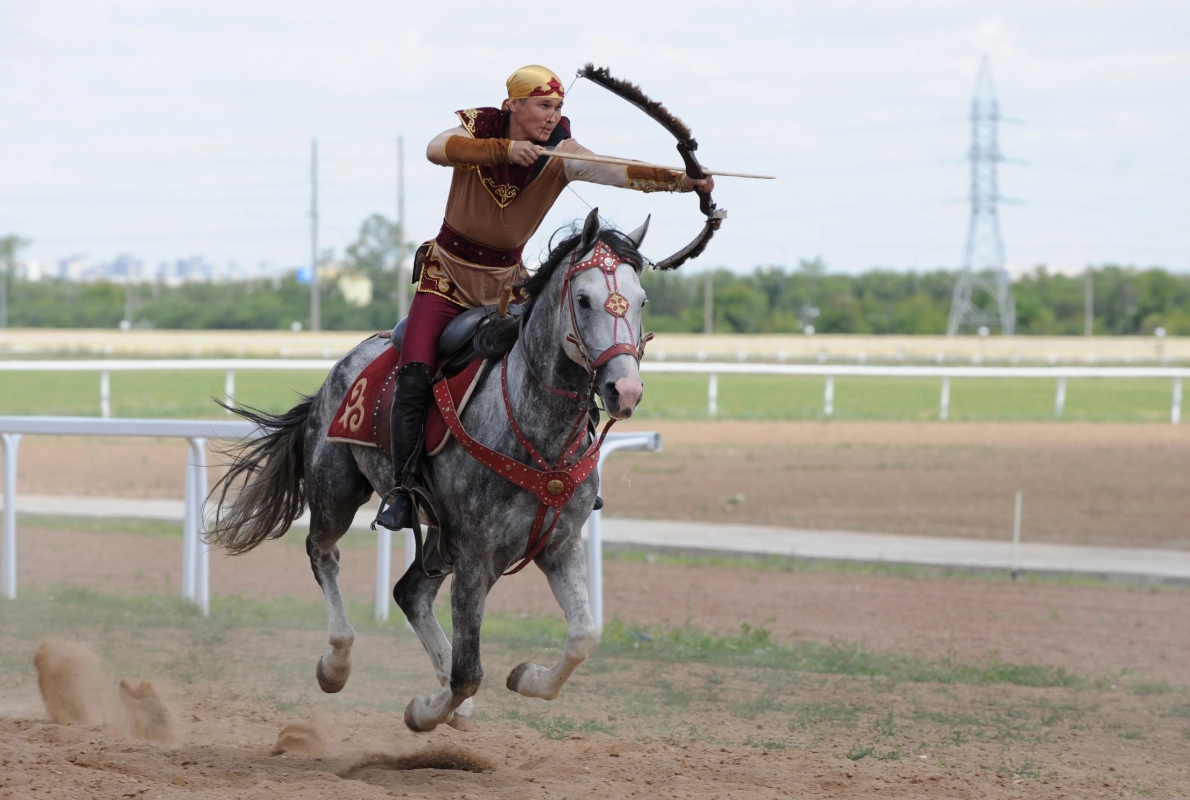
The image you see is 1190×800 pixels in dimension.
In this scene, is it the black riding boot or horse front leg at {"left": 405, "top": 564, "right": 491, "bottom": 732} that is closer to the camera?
horse front leg at {"left": 405, "top": 564, "right": 491, "bottom": 732}

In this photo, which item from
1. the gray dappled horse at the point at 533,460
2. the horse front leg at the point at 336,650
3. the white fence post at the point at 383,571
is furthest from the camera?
the white fence post at the point at 383,571

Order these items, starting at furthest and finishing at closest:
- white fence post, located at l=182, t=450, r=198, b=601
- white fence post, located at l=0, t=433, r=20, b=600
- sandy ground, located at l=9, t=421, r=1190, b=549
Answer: sandy ground, located at l=9, t=421, r=1190, b=549 < white fence post, located at l=0, t=433, r=20, b=600 < white fence post, located at l=182, t=450, r=198, b=601

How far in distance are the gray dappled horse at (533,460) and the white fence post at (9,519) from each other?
400cm

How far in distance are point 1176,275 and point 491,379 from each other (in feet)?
238

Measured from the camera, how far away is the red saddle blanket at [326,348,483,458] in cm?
528

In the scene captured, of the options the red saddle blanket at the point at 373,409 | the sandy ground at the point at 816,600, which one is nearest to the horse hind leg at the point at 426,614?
the red saddle blanket at the point at 373,409

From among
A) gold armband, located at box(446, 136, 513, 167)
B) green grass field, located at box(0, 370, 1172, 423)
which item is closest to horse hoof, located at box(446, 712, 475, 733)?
gold armband, located at box(446, 136, 513, 167)

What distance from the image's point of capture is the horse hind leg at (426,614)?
5.58m

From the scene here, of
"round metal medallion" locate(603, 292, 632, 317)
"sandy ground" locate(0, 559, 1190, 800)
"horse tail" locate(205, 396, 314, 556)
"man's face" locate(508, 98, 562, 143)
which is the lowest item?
"sandy ground" locate(0, 559, 1190, 800)

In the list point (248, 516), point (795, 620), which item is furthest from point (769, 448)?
point (248, 516)

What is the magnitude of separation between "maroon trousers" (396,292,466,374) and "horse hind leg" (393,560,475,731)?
1.00m

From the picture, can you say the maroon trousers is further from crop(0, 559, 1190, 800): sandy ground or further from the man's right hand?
crop(0, 559, 1190, 800): sandy ground

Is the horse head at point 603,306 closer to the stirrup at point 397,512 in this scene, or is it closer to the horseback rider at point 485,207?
the horseback rider at point 485,207

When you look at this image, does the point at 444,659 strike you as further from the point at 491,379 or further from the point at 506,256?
the point at 506,256
